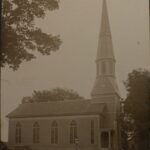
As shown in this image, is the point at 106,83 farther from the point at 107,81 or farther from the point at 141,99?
the point at 141,99

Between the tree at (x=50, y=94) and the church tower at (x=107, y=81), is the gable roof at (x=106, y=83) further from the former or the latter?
the tree at (x=50, y=94)

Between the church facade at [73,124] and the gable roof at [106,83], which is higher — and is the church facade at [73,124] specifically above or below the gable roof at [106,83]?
below

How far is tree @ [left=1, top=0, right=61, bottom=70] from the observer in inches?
84.7

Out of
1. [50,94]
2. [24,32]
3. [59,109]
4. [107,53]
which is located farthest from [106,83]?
[24,32]

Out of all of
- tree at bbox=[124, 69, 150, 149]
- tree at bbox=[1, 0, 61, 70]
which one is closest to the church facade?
tree at bbox=[124, 69, 150, 149]

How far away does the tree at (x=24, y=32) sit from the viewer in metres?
2.15

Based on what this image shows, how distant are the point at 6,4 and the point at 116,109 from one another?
5126 mm

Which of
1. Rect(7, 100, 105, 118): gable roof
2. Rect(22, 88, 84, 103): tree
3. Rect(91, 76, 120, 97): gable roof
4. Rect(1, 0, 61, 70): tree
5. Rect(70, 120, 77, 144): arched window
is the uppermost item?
Rect(1, 0, 61, 70): tree

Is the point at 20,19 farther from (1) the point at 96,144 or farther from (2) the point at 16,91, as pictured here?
(1) the point at 96,144

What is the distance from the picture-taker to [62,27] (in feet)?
8.28

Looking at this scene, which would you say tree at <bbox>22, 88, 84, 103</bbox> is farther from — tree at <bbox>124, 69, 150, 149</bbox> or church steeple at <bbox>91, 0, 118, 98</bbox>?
tree at <bbox>124, 69, 150, 149</bbox>

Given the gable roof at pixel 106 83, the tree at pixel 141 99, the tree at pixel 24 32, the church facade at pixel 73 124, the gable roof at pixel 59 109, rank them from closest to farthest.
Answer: the tree at pixel 24 32 < the tree at pixel 141 99 < the gable roof at pixel 106 83 < the church facade at pixel 73 124 < the gable roof at pixel 59 109

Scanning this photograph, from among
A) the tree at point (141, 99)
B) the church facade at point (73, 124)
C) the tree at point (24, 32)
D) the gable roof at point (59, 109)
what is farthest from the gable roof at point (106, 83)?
the tree at point (24, 32)

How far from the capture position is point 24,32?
7.54ft
